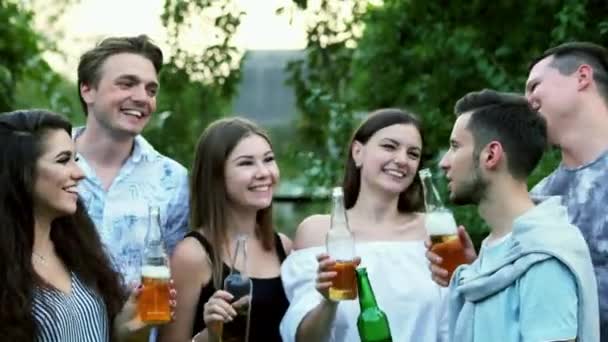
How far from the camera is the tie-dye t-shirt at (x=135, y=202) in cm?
498

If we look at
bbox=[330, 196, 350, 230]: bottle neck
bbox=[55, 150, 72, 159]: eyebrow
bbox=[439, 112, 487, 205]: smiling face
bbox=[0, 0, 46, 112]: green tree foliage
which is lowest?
bbox=[330, 196, 350, 230]: bottle neck

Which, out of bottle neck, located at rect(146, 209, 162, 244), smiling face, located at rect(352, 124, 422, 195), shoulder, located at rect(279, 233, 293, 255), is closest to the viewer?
bottle neck, located at rect(146, 209, 162, 244)

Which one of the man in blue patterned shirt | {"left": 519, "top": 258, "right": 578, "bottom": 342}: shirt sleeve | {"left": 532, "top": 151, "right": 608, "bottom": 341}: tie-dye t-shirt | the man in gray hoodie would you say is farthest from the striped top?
{"left": 532, "top": 151, "right": 608, "bottom": 341}: tie-dye t-shirt

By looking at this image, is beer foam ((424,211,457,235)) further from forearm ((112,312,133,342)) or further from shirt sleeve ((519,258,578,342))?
forearm ((112,312,133,342))

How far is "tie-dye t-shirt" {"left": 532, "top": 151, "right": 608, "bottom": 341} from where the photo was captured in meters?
4.49

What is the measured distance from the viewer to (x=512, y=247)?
3.90m

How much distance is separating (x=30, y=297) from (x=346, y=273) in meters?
1.11

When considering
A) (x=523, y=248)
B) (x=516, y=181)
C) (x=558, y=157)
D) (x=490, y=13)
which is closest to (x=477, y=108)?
(x=516, y=181)

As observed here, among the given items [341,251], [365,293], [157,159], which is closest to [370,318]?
[365,293]

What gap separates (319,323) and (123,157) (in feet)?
3.71

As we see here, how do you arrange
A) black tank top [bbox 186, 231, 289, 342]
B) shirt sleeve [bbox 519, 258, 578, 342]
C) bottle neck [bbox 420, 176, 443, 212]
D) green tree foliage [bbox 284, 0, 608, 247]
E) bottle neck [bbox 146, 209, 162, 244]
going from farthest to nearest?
green tree foliage [bbox 284, 0, 608, 247] < black tank top [bbox 186, 231, 289, 342] < bottle neck [bbox 420, 176, 443, 212] < bottle neck [bbox 146, 209, 162, 244] < shirt sleeve [bbox 519, 258, 578, 342]

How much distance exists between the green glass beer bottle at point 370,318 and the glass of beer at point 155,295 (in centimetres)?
68

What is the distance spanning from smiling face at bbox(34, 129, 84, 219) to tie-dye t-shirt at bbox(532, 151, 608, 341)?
71.8 inches

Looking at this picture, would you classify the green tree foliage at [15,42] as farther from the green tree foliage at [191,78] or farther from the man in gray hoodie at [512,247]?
the man in gray hoodie at [512,247]
